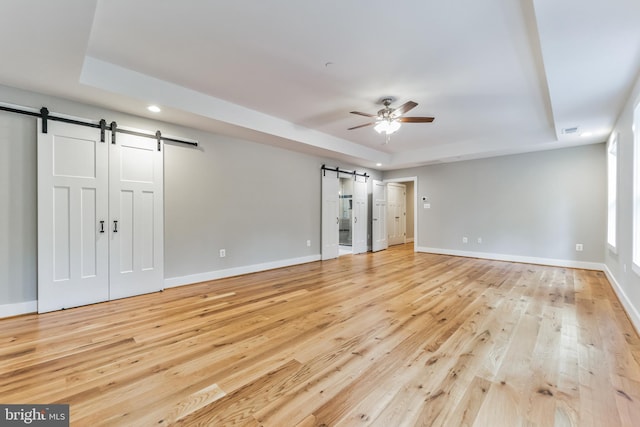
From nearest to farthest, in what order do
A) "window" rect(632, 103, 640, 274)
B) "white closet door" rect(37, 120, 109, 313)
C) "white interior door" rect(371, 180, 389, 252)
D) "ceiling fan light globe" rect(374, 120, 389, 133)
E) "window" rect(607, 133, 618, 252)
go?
"window" rect(632, 103, 640, 274) < "white closet door" rect(37, 120, 109, 313) < "ceiling fan light globe" rect(374, 120, 389, 133) < "window" rect(607, 133, 618, 252) < "white interior door" rect(371, 180, 389, 252)

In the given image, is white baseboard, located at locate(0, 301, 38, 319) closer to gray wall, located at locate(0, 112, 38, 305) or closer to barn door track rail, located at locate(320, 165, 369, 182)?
gray wall, located at locate(0, 112, 38, 305)

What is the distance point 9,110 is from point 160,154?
1.43 m

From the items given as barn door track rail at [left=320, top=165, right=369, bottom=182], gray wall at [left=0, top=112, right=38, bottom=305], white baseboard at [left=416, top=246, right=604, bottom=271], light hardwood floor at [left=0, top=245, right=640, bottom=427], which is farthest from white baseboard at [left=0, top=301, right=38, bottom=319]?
white baseboard at [left=416, top=246, right=604, bottom=271]

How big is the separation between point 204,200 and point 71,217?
1.59 m

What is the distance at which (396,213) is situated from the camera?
29.2 feet

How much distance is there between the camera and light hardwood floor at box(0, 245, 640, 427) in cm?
151

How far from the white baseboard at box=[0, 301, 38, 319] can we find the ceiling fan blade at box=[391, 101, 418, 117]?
15.7 ft

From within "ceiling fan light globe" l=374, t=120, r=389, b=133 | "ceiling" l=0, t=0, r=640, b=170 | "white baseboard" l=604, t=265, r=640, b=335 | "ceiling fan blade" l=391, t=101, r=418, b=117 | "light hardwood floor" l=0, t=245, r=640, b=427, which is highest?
"ceiling" l=0, t=0, r=640, b=170

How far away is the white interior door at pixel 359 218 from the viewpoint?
7164 mm

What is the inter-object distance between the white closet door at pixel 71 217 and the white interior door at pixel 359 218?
521 centimetres

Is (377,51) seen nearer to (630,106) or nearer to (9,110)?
(630,106)

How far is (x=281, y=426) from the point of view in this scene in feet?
4.57

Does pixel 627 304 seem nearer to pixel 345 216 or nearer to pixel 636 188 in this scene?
pixel 636 188

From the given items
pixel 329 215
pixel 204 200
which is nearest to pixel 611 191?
pixel 329 215
